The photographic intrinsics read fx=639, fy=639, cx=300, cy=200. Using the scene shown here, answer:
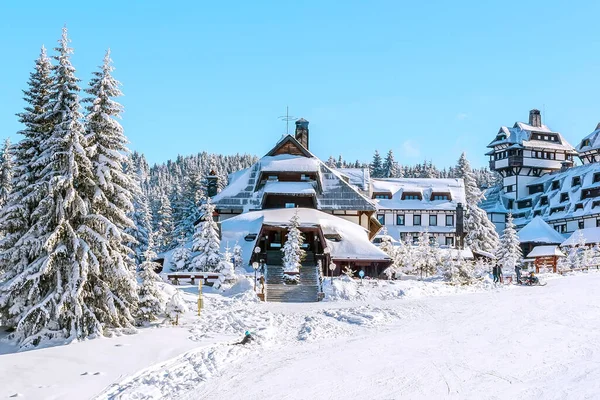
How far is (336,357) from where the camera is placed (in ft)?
60.0

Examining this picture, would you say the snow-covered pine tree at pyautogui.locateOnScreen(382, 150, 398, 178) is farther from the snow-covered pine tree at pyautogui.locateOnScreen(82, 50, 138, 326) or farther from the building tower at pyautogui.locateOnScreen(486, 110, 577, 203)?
the snow-covered pine tree at pyautogui.locateOnScreen(82, 50, 138, 326)

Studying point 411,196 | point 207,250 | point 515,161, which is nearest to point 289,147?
point 207,250

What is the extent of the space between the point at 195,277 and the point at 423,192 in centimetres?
4452

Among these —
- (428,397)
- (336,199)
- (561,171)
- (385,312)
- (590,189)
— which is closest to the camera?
(428,397)

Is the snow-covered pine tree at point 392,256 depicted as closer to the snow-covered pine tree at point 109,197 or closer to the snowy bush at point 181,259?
the snowy bush at point 181,259

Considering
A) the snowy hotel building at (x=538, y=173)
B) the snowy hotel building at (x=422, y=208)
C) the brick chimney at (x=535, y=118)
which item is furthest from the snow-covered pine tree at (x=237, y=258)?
the brick chimney at (x=535, y=118)

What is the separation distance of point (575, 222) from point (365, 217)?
37.7 meters

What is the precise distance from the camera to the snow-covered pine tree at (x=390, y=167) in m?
104

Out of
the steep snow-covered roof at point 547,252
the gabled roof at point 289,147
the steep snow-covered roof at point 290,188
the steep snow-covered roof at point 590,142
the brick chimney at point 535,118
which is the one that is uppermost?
the brick chimney at point 535,118

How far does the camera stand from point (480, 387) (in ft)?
49.7

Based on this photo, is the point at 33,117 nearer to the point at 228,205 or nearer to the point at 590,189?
the point at 228,205

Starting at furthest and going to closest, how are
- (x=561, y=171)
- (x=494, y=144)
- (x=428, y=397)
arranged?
(x=494, y=144)
(x=561, y=171)
(x=428, y=397)

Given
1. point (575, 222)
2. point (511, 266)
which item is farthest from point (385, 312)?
point (575, 222)

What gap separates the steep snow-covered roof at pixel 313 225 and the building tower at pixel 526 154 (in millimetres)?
49932
